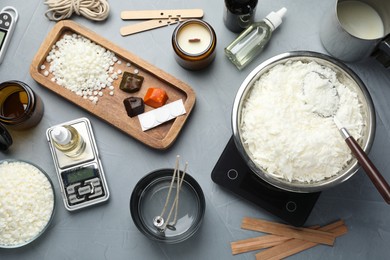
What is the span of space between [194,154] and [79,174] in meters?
0.31

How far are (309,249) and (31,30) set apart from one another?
0.98 meters

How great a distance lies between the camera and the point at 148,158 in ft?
4.05

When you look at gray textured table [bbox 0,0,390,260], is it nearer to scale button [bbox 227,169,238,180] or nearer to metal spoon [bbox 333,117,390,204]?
scale button [bbox 227,169,238,180]

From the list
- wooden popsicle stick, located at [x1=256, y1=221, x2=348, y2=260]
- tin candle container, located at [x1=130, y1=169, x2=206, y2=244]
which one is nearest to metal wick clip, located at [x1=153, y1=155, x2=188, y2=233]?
tin candle container, located at [x1=130, y1=169, x2=206, y2=244]

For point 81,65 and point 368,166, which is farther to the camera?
point 81,65

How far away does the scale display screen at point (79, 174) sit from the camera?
47.3 inches

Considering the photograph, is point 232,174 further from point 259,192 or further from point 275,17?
point 275,17

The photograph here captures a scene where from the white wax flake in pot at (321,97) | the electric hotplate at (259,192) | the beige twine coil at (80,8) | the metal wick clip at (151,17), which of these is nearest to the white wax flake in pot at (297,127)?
the white wax flake in pot at (321,97)

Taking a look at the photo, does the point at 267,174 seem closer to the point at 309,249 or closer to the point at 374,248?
the point at 309,249

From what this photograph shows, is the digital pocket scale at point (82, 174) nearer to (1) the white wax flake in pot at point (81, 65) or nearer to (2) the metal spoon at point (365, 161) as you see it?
(1) the white wax flake in pot at point (81, 65)

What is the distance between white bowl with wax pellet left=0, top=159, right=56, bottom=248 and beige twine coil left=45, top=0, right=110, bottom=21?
430mm

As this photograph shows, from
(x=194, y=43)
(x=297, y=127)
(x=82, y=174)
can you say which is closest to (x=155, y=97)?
(x=194, y=43)

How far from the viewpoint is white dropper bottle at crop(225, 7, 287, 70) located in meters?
1.22

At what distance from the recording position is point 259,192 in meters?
1.18
